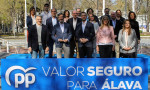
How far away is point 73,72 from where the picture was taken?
4.74 m

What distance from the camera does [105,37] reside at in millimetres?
7055

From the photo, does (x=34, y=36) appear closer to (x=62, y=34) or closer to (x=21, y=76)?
(x=62, y=34)

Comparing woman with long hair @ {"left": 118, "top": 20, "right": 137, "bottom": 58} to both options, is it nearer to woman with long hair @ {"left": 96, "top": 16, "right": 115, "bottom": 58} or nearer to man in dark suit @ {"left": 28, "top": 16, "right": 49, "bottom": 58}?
woman with long hair @ {"left": 96, "top": 16, "right": 115, "bottom": 58}

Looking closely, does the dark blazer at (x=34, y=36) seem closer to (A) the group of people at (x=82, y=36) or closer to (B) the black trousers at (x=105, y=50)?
(A) the group of people at (x=82, y=36)

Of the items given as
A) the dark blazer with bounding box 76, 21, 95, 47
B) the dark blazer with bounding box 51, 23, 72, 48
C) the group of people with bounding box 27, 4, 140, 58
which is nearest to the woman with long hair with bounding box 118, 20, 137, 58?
the group of people with bounding box 27, 4, 140, 58

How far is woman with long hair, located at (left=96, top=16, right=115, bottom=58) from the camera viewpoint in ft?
23.0

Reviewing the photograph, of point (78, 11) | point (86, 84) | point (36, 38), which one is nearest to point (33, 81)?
point (86, 84)

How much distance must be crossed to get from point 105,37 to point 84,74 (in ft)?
8.29

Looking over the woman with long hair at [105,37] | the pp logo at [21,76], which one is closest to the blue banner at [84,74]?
the pp logo at [21,76]

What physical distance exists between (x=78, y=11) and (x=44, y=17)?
1.34 m

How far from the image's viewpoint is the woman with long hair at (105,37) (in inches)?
276

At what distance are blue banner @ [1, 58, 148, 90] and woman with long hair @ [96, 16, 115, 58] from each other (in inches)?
93.4

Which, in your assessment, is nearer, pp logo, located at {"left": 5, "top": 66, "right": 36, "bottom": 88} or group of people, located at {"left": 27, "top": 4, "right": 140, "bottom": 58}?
pp logo, located at {"left": 5, "top": 66, "right": 36, "bottom": 88}

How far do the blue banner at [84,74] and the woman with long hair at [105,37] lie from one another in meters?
2.37
